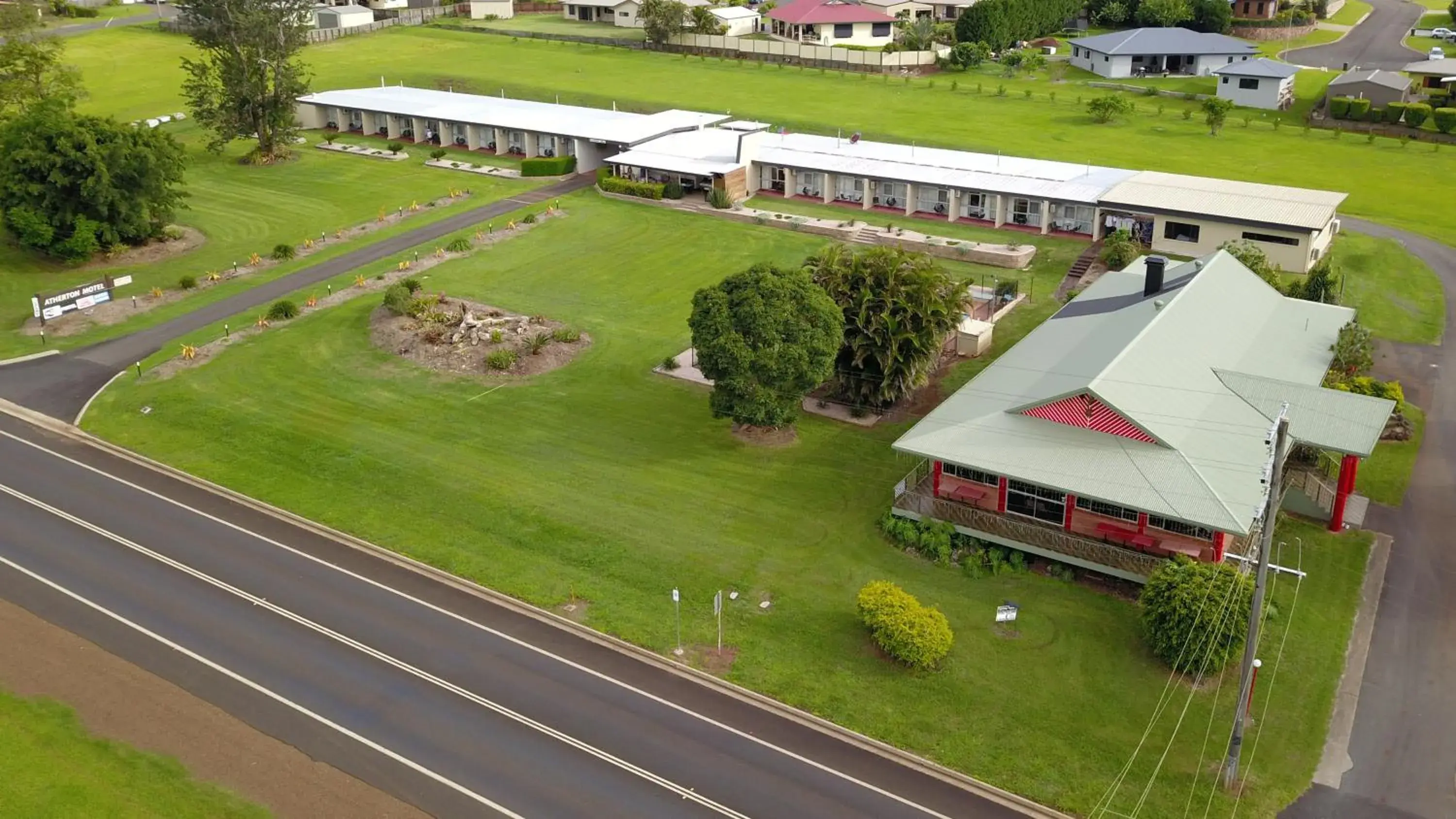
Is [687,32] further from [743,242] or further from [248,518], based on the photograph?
[248,518]

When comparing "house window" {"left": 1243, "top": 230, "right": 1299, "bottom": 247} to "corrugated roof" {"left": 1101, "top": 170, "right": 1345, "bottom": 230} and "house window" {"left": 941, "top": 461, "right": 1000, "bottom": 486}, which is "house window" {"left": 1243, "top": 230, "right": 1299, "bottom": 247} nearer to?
"corrugated roof" {"left": 1101, "top": 170, "right": 1345, "bottom": 230}

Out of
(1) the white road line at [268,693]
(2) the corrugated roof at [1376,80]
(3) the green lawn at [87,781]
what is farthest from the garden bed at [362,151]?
(2) the corrugated roof at [1376,80]

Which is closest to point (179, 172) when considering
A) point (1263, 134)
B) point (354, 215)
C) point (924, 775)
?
point (354, 215)

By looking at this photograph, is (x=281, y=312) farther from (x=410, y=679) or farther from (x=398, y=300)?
(x=410, y=679)

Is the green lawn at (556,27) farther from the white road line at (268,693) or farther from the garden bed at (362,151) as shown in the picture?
the white road line at (268,693)

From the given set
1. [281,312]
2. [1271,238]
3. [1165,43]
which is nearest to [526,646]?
[281,312]

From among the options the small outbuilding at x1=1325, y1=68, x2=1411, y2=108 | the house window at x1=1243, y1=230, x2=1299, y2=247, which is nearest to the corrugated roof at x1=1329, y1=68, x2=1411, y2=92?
the small outbuilding at x1=1325, y1=68, x2=1411, y2=108

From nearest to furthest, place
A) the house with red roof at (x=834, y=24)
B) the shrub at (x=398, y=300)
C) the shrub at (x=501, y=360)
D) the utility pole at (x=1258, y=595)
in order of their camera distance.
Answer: the utility pole at (x=1258, y=595) → the shrub at (x=501, y=360) → the shrub at (x=398, y=300) → the house with red roof at (x=834, y=24)
